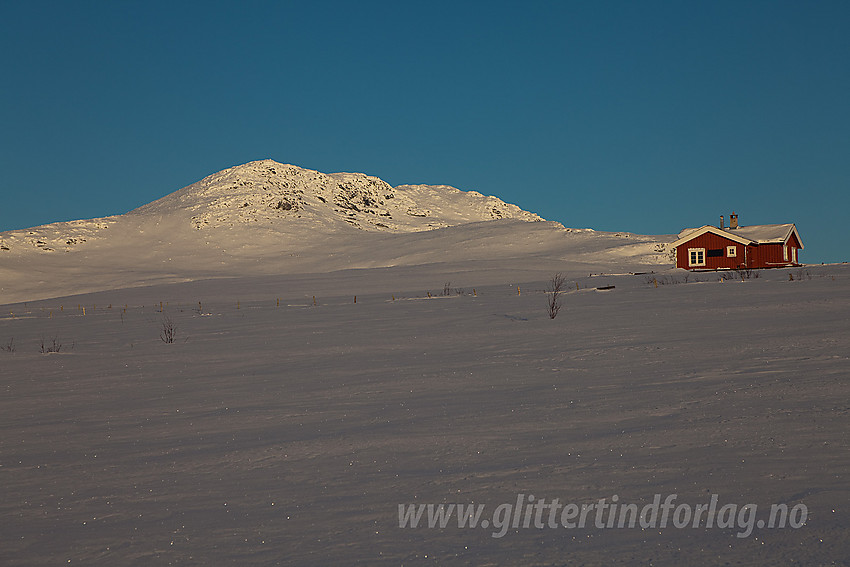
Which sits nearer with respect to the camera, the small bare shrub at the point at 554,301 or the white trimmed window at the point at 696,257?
the small bare shrub at the point at 554,301

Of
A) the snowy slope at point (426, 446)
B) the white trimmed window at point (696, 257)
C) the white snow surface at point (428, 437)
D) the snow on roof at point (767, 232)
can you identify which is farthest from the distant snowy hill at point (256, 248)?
the snowy slope at point (426, 446)

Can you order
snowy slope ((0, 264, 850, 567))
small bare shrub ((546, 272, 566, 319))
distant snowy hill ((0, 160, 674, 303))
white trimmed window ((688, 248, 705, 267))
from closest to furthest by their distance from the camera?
snowy slope ((0, 264, 850, 567)) < small bare shrub ((546, 272, 566, 319)) < white trimmed window ((688, 248, 705, 267)) < distant snowy hill ((0, 160, 674, 303))

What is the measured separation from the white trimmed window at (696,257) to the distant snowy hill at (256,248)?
13.0 meters

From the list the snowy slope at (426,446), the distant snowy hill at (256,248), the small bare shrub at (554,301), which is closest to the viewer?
the snowy slope at (426,446)

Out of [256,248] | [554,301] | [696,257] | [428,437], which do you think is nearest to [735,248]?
[696,257]

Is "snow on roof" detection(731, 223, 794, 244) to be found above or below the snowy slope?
above

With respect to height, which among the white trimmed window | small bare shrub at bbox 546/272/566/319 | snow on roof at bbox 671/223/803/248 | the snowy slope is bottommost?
the snowy slope

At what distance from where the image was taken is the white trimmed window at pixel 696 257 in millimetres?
56438

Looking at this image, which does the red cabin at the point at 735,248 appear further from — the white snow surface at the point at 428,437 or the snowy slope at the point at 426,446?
the snowy slope at the point at 426,446

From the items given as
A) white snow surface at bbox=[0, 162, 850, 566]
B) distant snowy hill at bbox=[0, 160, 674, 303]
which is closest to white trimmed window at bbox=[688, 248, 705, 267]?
distant snowy hill at bbox=[0, 160, 674, 303]

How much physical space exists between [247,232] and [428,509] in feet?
465

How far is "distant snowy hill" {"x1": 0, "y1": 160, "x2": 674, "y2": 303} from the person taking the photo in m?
83.9

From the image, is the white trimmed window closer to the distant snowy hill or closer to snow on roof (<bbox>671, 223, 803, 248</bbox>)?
snow on roof (<bbox>671, 223, 803, 248</bbox>)

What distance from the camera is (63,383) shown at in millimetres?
14008
